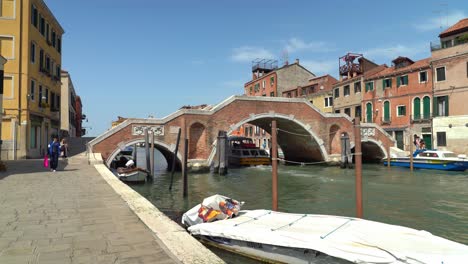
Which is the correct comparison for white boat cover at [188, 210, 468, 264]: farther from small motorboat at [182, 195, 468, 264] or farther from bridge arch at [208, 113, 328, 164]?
bridge arch at [208, 113, 328, 164]

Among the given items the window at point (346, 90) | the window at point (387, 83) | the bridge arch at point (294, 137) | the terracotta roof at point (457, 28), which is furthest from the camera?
the window at point (346, 90)

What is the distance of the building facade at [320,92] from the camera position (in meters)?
35.7

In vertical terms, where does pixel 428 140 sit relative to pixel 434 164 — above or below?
Answer: above

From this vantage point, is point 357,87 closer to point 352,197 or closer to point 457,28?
point 457,28

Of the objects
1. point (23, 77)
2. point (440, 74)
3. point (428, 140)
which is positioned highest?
point (440, 74)

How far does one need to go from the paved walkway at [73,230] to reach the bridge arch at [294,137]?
15316 millimetres

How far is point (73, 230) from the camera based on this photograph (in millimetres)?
4566

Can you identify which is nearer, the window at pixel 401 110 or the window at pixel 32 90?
the window at pixel 32 90

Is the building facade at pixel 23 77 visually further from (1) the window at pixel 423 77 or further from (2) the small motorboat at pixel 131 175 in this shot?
(1) the window at pixel 423 77

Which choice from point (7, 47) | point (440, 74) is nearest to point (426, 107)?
point (440, 74)

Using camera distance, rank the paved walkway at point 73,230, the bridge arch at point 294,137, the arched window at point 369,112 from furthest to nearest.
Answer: the arched window at point 369,112 → the bridge arch at point 294,137 → the paved walkway at point 73,230

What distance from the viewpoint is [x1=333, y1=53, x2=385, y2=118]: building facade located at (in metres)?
31.4

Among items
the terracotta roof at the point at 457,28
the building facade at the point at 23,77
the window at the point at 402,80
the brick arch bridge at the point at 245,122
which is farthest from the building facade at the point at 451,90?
the building facade at the point at 23,77

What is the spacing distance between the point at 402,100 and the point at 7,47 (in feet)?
83.9
